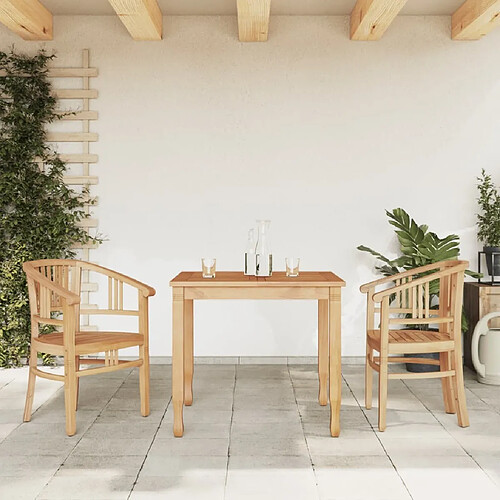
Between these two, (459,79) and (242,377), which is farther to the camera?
(459,79)

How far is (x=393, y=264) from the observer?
499 cm

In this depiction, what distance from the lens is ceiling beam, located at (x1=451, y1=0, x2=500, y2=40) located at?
174 inches

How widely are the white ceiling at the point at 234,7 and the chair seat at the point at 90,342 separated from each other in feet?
8.35

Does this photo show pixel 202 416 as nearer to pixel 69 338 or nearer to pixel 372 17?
pixel 69 338

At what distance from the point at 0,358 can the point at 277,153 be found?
266 centimetres

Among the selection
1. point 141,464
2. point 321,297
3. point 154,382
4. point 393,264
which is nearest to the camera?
point 141,464

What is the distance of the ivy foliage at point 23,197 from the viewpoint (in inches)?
195

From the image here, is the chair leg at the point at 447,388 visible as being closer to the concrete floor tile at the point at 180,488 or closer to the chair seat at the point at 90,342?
the concrete floor tile at the point at 180,488

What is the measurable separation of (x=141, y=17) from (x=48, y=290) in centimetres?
206

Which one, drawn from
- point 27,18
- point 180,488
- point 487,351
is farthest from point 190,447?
point 27,18

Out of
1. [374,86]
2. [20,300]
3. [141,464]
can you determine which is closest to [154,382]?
[20,300]

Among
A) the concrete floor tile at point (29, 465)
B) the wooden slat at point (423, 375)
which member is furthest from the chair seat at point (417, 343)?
the concrete floor tile at point (29, 465)

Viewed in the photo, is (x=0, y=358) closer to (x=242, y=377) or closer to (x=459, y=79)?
(x=242, y=377)

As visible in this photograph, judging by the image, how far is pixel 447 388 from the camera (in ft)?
12.8
